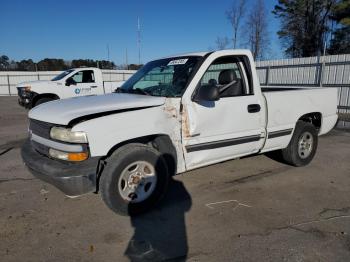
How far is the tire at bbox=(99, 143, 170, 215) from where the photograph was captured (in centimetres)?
335

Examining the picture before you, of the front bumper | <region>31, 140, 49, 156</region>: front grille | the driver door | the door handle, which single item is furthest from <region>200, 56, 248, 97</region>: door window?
<region>31, 140, 49, 156</region>: front grille

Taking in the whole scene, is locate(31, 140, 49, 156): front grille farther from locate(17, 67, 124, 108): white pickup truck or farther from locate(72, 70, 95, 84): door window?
locate(72, 70, 95, 84): door window

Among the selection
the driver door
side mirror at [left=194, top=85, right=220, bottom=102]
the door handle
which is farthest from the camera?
the door handle

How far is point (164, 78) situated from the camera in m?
4.32

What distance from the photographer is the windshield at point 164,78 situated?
3990 millimetres

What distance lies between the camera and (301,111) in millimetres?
5188

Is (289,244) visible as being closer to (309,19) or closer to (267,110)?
(267,110)

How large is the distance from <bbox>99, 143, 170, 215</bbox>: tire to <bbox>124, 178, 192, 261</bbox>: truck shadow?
0.18m

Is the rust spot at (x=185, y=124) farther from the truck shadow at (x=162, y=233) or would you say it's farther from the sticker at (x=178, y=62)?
the truck shadow at (x=162, y=233)

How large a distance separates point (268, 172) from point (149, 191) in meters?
2.51

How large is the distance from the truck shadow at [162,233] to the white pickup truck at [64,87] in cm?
846

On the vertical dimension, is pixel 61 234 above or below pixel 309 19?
below

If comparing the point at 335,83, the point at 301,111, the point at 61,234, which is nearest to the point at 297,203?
the point at 301,111

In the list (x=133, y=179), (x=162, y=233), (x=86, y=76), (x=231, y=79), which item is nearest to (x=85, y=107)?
(x=133, y=179)
